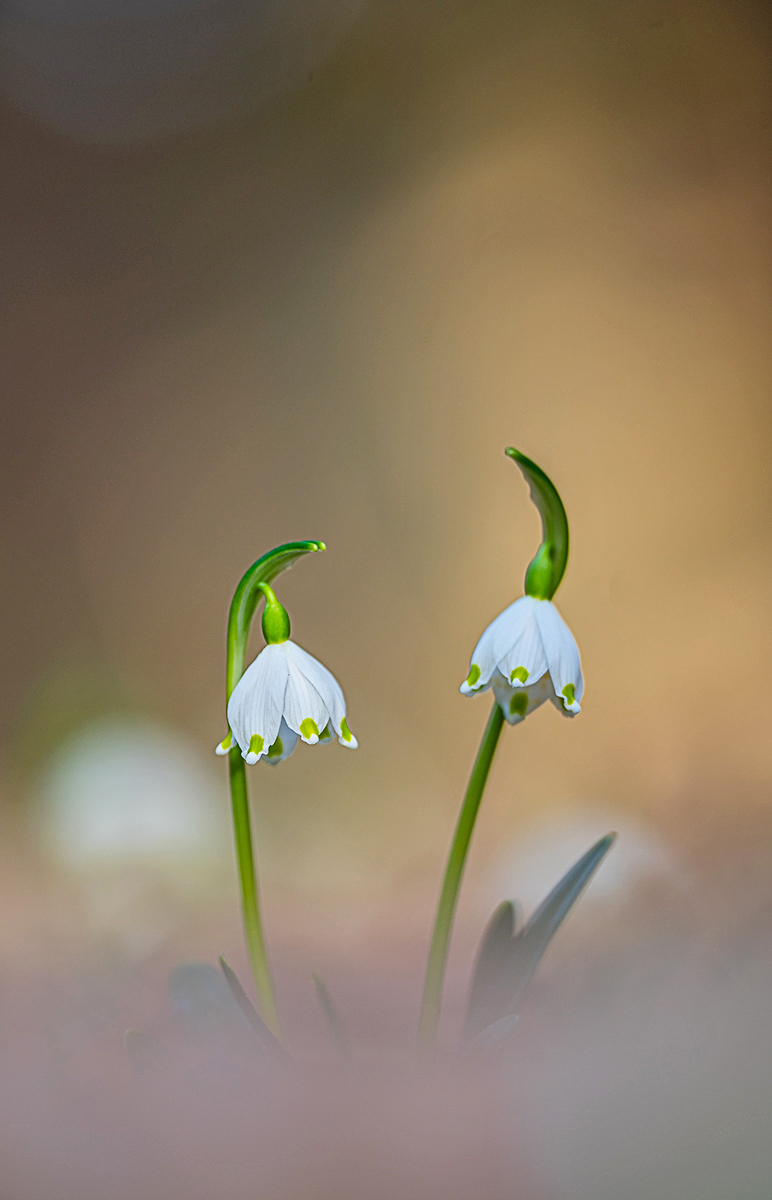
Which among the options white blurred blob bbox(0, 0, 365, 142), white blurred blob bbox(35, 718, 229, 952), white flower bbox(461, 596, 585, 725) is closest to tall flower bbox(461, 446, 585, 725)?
white flower bbox(461, 596, 585, 725)

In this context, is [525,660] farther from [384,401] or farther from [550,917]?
[384,401]

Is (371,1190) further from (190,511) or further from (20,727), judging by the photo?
(190,511)

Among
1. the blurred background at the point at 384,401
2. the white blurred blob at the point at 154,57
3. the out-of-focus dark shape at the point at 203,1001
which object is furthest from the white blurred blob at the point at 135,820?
the white blurred blob at the point at 154,57

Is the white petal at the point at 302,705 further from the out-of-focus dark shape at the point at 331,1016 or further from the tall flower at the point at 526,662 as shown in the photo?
the out-of-focus dark shape at the point at 331,1016

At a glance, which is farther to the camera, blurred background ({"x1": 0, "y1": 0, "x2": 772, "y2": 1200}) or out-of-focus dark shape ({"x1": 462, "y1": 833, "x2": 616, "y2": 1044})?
blurred background ({"x1": 0, "y1": 0, "x2": 772, "y2": 1200})

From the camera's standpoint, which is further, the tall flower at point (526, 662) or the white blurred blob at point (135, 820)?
the white blurred blob at point (135, 820)

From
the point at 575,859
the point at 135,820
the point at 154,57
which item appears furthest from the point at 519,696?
the point at 154,57

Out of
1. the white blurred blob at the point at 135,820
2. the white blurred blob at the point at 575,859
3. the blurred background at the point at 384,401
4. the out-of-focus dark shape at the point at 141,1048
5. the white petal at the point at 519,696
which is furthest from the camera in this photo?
the blurred background at the point at 384,401

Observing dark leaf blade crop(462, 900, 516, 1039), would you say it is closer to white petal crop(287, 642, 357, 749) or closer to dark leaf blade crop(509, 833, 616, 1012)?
dark leaf blade crop(509, 833, 616, 1012)
